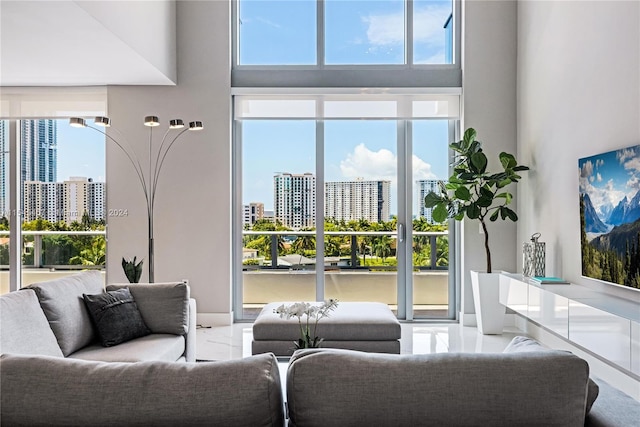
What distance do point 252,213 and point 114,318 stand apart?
8.84ft

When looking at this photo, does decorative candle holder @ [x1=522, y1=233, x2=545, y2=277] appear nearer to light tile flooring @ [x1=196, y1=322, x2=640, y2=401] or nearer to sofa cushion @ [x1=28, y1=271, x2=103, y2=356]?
light tile flooring @ [x1=196, y1=322, x2=640, y2=401]

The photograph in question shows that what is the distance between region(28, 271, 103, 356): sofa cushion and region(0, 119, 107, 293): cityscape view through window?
270 cm

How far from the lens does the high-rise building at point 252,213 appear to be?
5.52 metres

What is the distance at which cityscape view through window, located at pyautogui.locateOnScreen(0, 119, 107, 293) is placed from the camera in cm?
550

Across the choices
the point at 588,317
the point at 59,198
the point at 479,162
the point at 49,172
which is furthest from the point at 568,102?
the point at 49,172

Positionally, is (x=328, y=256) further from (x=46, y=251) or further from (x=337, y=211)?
(x=46, y=251)

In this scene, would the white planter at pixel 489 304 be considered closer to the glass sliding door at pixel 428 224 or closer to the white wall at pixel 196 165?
the glass sliding door at pixel 428 224

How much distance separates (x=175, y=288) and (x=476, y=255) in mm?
3290

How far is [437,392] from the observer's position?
3.53ft

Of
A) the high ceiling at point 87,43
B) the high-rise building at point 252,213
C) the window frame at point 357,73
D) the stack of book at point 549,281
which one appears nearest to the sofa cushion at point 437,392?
the stack of book at point 549,281

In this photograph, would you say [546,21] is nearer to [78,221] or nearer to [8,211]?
[78,221]

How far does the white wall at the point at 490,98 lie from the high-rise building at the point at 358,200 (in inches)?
36.9

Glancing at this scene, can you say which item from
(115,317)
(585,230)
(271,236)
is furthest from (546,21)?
(115,317)

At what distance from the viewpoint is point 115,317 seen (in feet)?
9.71
